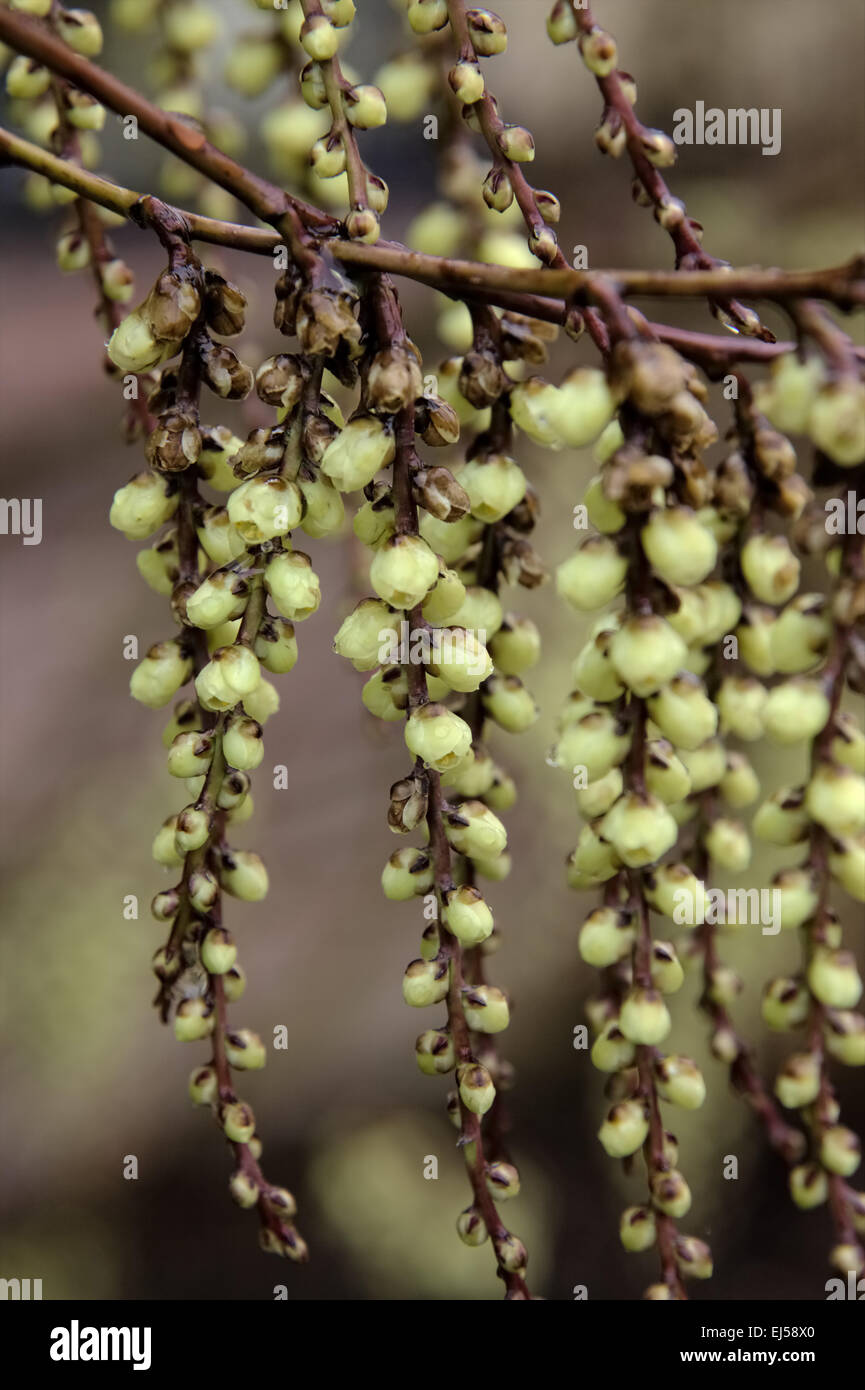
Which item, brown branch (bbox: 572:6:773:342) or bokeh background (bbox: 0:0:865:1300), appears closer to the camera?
brown branch (bbox: 572:6:773:342)

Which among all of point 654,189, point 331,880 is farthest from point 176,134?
point 331,880

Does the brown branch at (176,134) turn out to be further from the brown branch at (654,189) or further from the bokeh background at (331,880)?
the bokeh background at (331,880)

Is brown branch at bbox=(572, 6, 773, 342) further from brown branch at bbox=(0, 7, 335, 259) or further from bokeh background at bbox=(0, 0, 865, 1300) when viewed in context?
bokeh background at bbox=(0, 0, 865, 1300)

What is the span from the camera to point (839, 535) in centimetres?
36

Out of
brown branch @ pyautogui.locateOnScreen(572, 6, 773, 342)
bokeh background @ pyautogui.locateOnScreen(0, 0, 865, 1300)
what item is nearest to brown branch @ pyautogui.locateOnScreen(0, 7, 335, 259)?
brown branch @ pyautogui.locateOnScreen(572, 6, 773, 342)

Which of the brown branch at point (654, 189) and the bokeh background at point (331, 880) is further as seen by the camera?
the bokeh background at point (331, 880)

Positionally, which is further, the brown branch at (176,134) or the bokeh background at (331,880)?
the bokeh background at (331,880)

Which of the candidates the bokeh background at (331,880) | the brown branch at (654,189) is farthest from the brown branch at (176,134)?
the bokeh background at (331,880)

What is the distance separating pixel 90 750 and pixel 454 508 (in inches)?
37.2

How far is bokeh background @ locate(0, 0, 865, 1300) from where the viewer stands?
Result: 117 cm

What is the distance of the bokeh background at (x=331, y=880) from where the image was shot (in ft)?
3.84

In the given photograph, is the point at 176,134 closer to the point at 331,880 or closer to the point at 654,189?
the point at 654,189

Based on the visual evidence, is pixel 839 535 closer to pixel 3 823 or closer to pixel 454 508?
pixel 454 508
